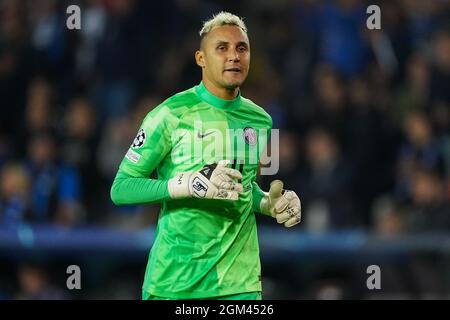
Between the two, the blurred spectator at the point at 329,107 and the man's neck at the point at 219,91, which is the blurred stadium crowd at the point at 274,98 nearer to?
the blurred spectator at the point at 329,107

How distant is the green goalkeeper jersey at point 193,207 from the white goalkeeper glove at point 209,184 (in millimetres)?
123

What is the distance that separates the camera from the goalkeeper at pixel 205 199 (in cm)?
536

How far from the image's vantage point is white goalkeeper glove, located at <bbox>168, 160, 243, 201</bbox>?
16.9ft

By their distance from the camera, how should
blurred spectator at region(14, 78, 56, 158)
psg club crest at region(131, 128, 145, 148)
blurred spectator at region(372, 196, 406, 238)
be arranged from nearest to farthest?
psg club crest at region(131, 128, 145, 148) → blurred spectator at region(372, 196, 406, 238) → blurred spectator at region(14, 78, 56, 158)

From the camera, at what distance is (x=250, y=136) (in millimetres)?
5574

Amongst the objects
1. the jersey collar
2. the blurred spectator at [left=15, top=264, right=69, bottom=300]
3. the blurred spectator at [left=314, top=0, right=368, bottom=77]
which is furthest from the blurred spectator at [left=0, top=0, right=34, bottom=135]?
the jersey collar

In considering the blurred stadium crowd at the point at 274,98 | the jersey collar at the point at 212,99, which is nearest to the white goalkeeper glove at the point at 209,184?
the jersey collar at the point at 212,99

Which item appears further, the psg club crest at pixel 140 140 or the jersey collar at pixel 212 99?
the jersey collar at pixel 212 99

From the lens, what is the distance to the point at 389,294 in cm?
920

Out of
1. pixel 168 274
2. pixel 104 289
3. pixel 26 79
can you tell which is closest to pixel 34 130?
pixel 26 79

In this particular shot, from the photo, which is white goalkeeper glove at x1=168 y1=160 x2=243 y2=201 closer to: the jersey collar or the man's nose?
the jersey collar

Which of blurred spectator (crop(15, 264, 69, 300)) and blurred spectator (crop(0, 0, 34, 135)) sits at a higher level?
blurred spectator (crop(0, 0, 34, 135))

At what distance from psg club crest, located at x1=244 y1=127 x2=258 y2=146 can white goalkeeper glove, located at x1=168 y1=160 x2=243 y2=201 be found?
359mm

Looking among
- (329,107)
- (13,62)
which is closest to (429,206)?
(329,107)
